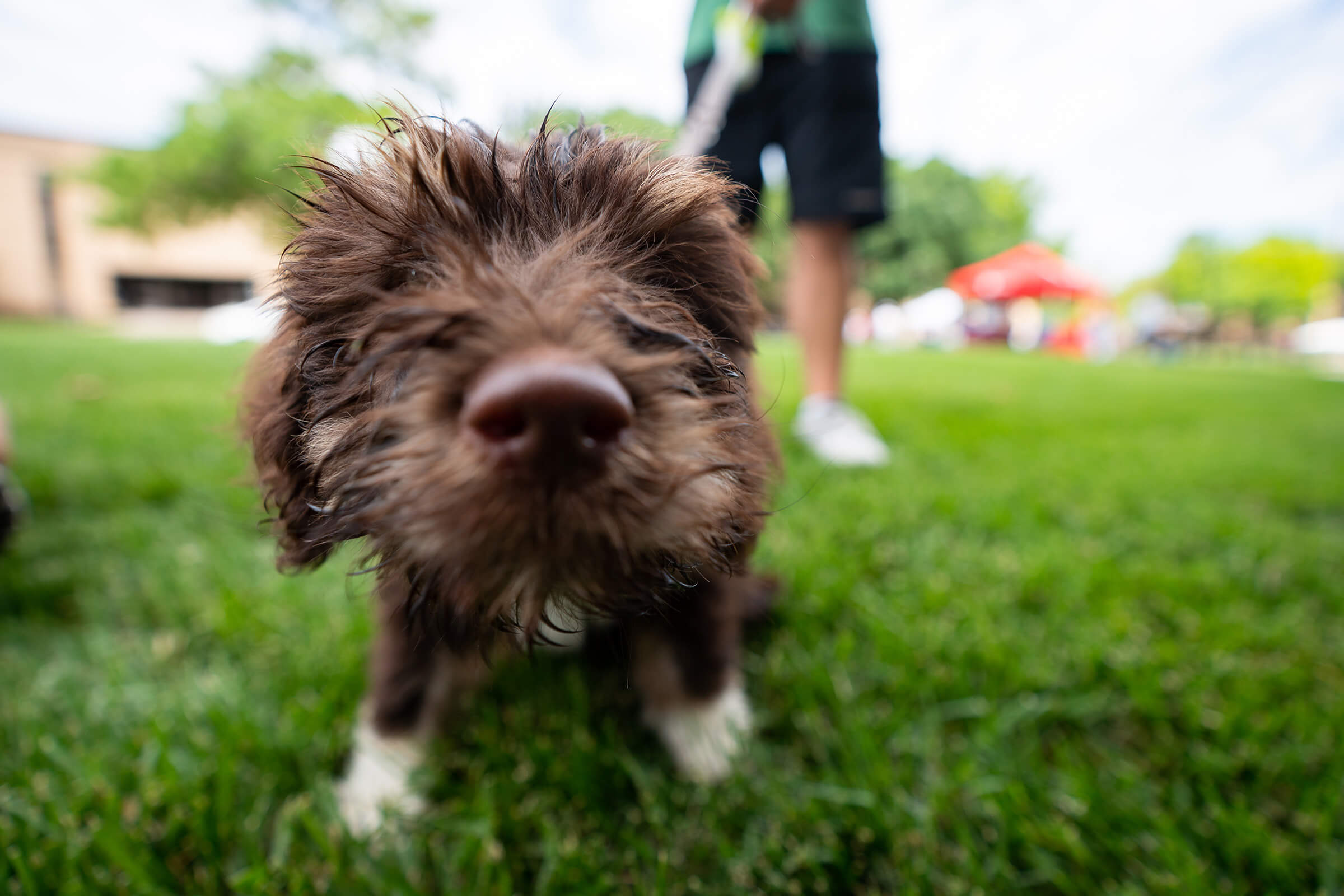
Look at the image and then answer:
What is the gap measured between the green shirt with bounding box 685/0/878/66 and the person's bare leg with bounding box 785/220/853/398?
2.92ft

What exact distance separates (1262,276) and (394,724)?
79477 mm

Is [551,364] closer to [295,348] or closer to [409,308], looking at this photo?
[409,308]

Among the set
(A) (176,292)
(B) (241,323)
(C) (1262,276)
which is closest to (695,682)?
(B) (241,323)

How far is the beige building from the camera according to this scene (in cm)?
4038

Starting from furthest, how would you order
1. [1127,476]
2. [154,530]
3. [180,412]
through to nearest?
[180,412] < [1127,476] < [154,530]

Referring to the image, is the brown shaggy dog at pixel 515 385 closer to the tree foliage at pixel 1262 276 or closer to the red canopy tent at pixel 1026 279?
the red canopy tent at pixel 1026 279

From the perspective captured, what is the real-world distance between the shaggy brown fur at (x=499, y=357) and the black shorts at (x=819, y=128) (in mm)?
2165

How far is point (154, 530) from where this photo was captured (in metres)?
3.47

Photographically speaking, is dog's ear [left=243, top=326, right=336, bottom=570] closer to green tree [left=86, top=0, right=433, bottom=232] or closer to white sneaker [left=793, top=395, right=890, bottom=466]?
white sneaker [left=793, top=395, right=890, bottom=466]

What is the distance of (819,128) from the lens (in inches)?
139

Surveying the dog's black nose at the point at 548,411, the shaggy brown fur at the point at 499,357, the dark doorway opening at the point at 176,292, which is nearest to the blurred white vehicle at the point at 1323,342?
the shaggy brown fur at the point at 499,357

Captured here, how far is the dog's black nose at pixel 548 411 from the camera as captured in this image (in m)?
0.84

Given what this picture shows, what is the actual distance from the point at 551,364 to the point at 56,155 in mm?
59286

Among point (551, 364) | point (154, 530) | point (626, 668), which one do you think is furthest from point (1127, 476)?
point (154, 530)
